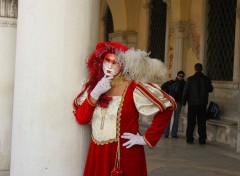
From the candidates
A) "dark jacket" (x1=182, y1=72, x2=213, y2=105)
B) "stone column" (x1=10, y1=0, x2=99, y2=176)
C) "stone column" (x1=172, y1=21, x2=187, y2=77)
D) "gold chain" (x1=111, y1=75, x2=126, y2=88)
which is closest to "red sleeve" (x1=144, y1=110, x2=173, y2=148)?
"gold chain" (x1=111, y1=75, x2=126, y2=88)

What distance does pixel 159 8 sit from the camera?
486 inches

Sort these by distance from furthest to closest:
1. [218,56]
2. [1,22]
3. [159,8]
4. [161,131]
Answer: [159,8], [218,56], [1,22], [161,131]

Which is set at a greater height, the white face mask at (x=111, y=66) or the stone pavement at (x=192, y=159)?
the white face mask at (x=111, y=66)

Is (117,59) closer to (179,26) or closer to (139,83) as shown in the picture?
(139,83)

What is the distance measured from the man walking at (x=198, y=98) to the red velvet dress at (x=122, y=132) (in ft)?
19.6

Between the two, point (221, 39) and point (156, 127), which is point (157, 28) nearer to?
point (221, 39)

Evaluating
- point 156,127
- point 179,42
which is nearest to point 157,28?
point 179,42

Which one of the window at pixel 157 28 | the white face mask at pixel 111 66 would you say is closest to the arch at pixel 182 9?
the window at pixel 157 28

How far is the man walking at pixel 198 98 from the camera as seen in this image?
28.3 feet

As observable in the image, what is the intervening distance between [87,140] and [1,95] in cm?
194

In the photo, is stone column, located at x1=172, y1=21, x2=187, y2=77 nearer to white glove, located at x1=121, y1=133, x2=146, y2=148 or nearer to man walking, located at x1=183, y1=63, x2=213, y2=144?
man walking, located at x1=183, y1=63, x2=213, y2=144

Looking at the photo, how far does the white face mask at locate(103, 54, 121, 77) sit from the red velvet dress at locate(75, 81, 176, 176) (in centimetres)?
13

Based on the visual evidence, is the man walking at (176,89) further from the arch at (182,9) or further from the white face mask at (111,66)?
the white face mask at (111,66)

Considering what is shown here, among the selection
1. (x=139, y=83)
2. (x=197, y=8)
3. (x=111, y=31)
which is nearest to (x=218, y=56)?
(x=197, y=8)
